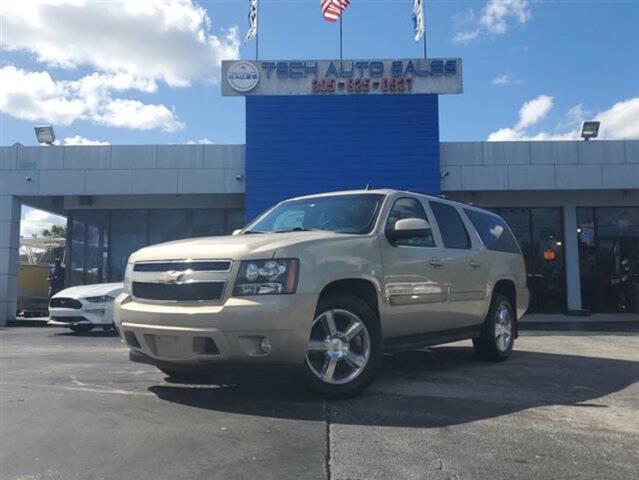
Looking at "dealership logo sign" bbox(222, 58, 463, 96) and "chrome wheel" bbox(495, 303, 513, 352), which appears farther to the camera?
"dealership logo sign" bbox(222, 58, 463, 96)

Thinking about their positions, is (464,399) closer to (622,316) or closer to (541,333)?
(541,333)

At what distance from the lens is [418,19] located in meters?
20.2

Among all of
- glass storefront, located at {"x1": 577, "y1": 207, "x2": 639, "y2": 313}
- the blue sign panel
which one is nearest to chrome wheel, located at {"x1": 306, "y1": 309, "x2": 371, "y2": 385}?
the blue sign panel

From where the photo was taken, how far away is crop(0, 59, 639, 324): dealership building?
56.5ft

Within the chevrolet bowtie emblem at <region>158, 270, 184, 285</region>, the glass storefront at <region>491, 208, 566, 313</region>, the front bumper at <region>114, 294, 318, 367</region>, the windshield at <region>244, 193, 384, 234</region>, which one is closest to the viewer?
the front bumper at <region>114, 294, 318, 367</region>

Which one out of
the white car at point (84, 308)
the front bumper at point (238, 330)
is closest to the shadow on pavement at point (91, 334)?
the white car at point (84, 308)

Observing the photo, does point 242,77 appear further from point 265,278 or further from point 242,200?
point 265,278

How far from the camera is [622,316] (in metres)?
17.8

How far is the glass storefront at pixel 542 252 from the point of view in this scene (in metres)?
18.8

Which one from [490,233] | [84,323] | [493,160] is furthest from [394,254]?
[493,160]

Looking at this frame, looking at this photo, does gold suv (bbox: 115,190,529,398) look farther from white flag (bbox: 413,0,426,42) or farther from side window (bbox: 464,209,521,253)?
white flag (bbox: 413,0,426,42)

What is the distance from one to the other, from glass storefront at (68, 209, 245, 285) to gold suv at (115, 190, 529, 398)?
12.6m

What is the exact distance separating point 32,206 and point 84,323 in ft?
29.2

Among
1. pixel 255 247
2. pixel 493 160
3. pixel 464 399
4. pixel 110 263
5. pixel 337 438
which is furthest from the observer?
pixel 110 263
